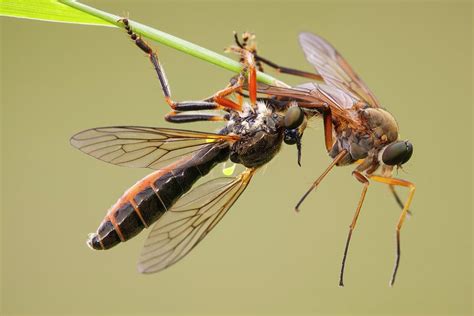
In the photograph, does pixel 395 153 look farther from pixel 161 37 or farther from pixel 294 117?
pixel 161 37

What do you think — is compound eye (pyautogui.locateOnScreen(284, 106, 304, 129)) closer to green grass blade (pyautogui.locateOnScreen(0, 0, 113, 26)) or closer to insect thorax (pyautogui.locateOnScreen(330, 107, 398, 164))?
insect thorax (pyautogui.locateOnScreen(330, 107, 398, 164))

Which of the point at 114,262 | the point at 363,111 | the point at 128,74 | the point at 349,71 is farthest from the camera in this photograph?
the point at 128,74

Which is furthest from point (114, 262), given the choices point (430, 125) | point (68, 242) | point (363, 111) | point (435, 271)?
point (363, 111)

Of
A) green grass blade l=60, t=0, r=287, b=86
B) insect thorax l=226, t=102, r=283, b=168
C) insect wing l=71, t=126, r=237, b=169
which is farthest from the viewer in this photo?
insect thorax l=226, t=102, r=283, b=168

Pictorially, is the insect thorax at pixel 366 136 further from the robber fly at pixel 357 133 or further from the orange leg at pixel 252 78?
the orange leg at pixel 252 78

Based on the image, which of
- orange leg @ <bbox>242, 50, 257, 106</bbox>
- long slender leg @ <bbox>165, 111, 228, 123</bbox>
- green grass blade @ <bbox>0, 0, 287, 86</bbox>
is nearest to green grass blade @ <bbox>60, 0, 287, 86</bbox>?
green grass blade @ <bbox>0, 0, 287, 86</bbox>

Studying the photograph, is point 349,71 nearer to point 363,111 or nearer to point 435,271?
point 363,111
